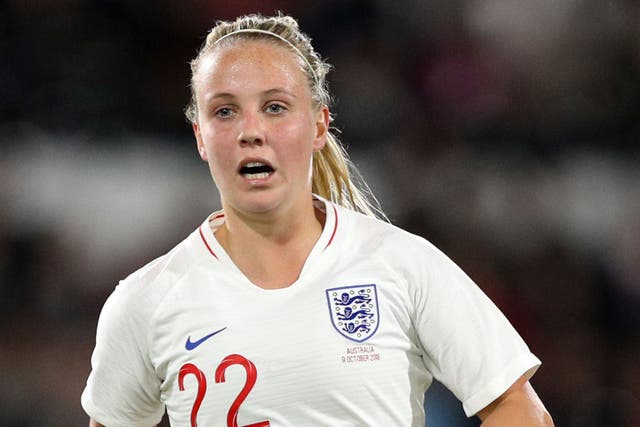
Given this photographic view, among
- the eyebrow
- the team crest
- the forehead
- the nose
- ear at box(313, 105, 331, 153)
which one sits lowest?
the team crest

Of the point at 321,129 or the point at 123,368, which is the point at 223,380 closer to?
the point at 123,368

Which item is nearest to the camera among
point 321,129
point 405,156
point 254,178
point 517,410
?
point 517,410

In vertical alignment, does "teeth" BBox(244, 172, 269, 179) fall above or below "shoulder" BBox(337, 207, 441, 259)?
above

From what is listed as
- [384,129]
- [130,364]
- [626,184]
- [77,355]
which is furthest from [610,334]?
[130,364]

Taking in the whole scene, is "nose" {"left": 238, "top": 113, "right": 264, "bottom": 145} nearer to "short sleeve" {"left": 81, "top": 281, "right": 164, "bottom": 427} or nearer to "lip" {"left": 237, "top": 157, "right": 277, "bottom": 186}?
"lip" {"left": 237, "top": 157, "right": 277, "bottom": 186}

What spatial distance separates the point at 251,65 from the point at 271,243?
1.55 feet

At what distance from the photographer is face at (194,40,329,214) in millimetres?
2297

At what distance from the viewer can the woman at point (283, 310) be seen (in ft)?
7.31

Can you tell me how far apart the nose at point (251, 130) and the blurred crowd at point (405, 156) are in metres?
2.68

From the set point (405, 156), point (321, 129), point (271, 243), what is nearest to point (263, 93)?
point (321, 129)

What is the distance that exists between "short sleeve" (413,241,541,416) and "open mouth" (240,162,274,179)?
471 mm

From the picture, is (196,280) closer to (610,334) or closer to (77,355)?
(77,355)

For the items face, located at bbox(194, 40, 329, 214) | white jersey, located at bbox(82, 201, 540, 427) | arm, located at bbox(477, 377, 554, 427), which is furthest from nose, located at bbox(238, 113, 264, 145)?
arm, located at bbox(477, 377, 554, 427)

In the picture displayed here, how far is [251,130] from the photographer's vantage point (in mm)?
2270
